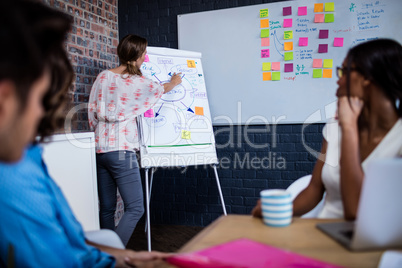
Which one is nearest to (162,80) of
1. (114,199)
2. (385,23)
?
(114,199)

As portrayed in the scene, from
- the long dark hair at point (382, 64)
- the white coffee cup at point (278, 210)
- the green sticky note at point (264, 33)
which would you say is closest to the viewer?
the white coffee cup at point (278, 210)

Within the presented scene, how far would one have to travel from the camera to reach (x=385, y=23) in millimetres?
2900

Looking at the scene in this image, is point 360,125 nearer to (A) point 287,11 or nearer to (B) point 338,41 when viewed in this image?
(B) point 338,41

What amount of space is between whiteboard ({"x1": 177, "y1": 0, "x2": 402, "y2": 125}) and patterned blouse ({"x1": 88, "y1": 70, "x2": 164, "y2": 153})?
1.00 metres

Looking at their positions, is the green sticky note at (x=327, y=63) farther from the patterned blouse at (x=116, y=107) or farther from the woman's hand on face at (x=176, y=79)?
the patterned blouse at (x=116, y=107)

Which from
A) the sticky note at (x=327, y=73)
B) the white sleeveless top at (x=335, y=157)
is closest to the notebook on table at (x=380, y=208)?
the white sleeveless top at (x=335, y=157)

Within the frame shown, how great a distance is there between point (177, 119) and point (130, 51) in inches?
28.8

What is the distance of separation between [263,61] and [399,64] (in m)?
2.04

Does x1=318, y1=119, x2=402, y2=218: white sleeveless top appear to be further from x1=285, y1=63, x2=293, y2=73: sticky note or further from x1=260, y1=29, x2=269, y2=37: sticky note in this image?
x1=260, y1=29, x2=269, y2=37: sticky note

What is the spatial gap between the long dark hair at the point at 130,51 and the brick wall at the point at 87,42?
0.69 meters

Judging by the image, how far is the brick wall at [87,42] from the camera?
3074 millimetres

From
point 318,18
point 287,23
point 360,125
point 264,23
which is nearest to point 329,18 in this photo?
point 318,18

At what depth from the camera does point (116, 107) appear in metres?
2.52

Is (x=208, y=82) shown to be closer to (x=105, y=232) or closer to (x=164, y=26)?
(x=164, y=26)
